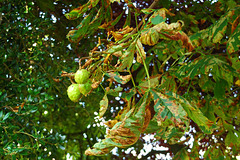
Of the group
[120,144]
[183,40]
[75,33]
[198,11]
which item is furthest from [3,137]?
[198,11]

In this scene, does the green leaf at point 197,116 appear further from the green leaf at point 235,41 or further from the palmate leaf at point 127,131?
the green leaf at point 235,41

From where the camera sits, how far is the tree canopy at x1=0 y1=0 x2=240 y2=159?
55 cm

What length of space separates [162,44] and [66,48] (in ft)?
2.70

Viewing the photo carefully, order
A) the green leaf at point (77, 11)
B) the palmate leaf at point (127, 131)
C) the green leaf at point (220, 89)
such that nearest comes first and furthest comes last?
1. the palmate leaf at point (127, 131)
2. the green leaf at point (77, 11)
3. the green leaf at point (220, 89)

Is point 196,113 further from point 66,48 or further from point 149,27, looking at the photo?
point 66,48

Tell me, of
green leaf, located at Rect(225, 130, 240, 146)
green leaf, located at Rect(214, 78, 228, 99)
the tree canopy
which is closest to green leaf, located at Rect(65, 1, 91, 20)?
the tree canopy

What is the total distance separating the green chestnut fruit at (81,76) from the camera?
562mm

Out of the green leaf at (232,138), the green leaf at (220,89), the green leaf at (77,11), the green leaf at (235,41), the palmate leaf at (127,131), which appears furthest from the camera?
the green leaf at (232,138)

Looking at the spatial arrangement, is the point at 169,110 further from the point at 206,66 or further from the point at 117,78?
the point at 206,66

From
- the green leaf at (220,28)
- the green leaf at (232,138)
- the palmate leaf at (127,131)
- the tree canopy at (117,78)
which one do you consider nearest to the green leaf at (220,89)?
the tree canopy at (117,78)

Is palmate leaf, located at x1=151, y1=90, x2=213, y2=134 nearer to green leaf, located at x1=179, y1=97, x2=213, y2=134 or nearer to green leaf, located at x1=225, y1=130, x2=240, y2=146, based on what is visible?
green leaf, located at x1=179, y1=97, x2=213, y2=134

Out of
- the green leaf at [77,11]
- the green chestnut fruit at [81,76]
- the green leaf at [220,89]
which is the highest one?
the green leaf at [77,11]

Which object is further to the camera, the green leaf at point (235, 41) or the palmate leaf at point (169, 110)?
the green leaf at point (235, 41)

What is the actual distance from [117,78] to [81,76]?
3.5 inches
